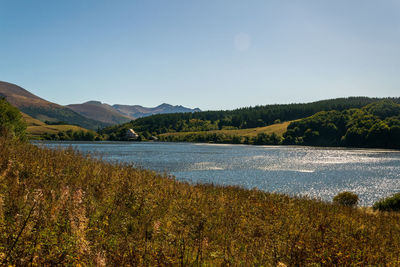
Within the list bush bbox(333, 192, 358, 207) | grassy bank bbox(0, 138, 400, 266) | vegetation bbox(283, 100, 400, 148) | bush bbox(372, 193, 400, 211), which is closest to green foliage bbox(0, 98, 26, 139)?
grassy bank bbox(0, 138, 400, 266)

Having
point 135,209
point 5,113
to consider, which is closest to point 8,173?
point 135,209

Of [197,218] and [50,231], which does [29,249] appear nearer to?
[50,231]

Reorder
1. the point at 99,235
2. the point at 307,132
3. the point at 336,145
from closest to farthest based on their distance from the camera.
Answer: the point at 99,235
the point at 336,145
the point at 307,132

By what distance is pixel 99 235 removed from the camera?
5.72 metres

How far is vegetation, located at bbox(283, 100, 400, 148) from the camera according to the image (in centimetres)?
13625

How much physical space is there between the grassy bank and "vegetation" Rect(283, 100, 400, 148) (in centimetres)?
14896

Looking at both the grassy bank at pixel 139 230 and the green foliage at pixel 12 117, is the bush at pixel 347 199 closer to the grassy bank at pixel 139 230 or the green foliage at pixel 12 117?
the grassy bank at pixel 139 230

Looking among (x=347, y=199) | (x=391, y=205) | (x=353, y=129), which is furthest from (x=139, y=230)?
(x=353, y=129)

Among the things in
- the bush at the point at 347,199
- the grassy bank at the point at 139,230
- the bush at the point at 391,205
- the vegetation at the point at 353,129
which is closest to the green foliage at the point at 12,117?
the grassy bank at the point at 139,230

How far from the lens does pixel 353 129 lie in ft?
485

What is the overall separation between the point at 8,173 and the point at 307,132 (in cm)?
17467

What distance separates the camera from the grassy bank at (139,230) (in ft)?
15.1

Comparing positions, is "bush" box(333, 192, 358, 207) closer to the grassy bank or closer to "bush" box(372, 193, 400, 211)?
"bush" box(372, 193, 400, 211)

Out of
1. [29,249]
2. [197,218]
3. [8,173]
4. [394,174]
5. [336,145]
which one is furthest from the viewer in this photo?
[336,145]
